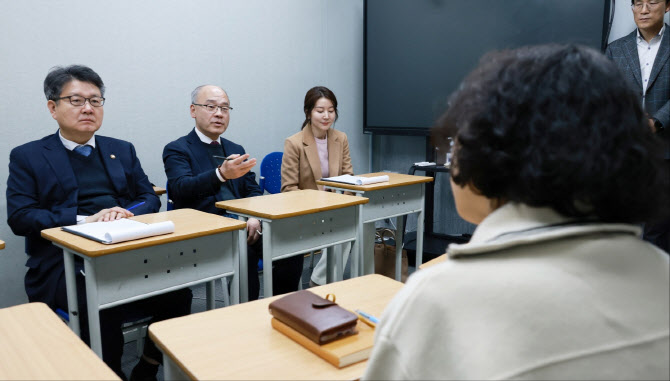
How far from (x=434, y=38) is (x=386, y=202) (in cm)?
186

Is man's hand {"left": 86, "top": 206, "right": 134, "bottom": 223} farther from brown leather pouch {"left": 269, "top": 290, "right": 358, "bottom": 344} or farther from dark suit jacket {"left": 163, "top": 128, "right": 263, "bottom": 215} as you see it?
brown leather pouch {"left": 269, "top": 290, "right": 358, "bottom": 344}

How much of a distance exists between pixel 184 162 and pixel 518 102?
7.85 feet

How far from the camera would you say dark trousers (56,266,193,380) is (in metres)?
1.90

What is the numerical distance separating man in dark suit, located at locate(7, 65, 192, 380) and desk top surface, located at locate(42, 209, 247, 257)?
20 centimetres

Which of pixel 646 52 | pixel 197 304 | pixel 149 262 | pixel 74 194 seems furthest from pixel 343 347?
pixel 646 52

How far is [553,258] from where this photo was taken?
52cm

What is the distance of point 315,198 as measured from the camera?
2.53 metres

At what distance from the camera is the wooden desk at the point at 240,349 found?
2.87ft

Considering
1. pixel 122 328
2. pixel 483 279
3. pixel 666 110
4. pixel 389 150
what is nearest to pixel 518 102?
pixel 483 279

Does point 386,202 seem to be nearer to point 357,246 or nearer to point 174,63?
point 357,246

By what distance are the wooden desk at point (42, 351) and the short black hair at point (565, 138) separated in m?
0.69

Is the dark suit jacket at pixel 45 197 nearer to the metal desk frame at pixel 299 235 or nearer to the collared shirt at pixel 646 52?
the metal desk frame at pixel 299 235

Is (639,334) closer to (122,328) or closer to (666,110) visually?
(122,328)

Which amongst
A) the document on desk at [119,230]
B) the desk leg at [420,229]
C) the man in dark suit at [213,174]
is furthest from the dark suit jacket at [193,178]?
the desk leg at [420,229]
